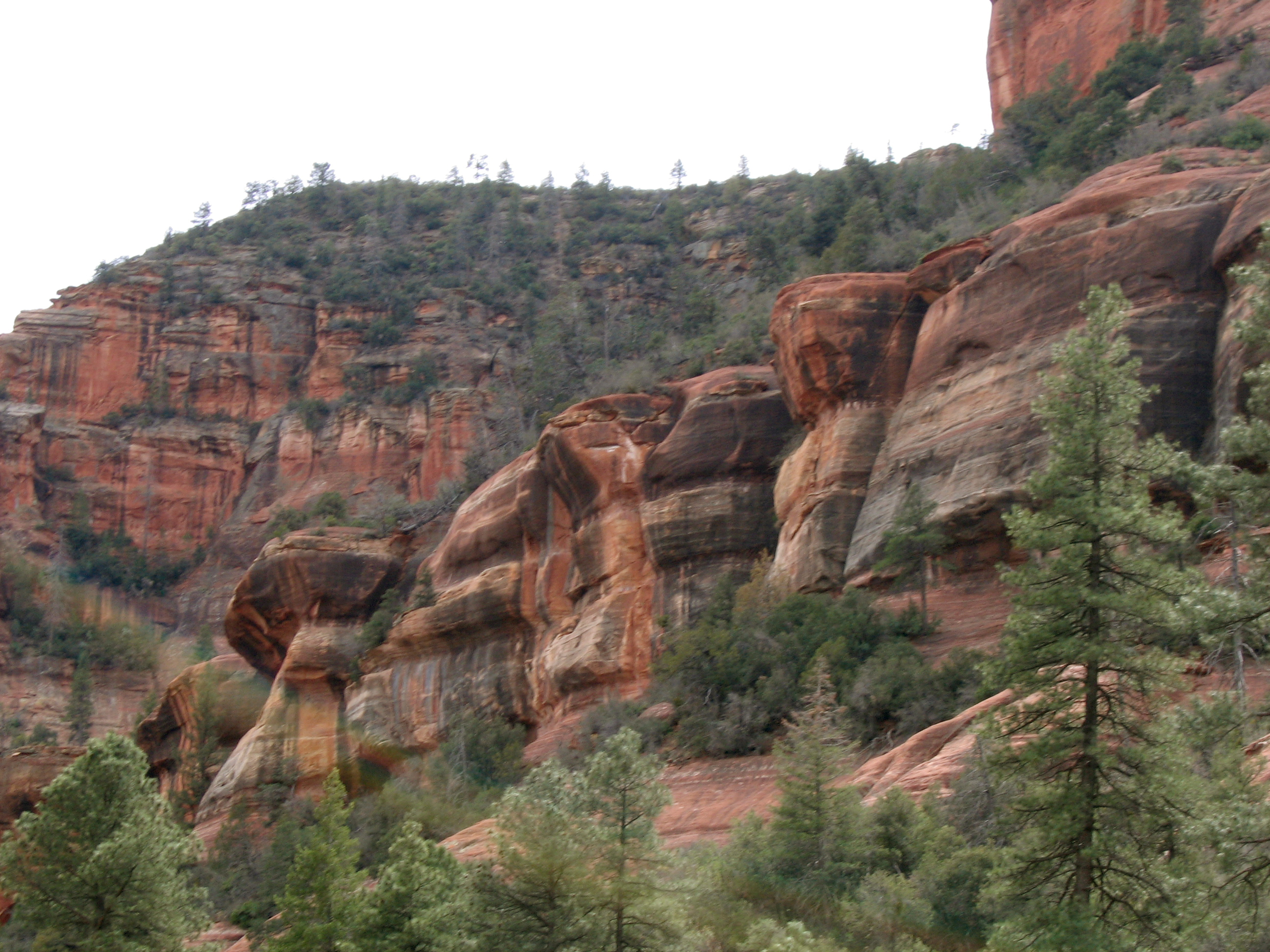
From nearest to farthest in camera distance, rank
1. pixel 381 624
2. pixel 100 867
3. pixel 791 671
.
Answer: pixel 100 867 < pixel 791 671 < pixel 381 624

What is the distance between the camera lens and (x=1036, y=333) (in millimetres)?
33281

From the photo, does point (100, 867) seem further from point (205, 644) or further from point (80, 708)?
point (205, 644)

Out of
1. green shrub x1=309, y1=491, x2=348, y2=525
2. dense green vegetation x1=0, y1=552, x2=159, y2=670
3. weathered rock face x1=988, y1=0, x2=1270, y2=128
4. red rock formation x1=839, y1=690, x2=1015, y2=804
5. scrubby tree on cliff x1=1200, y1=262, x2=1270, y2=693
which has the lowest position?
dense green vegetation x1=0, y1=552, x2=159, y2=670

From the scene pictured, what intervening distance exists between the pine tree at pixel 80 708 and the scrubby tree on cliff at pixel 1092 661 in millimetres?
59503

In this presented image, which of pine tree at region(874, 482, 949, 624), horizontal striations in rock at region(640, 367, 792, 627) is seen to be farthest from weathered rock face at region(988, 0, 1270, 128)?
pine tree at region(874, 482, 949, 624)

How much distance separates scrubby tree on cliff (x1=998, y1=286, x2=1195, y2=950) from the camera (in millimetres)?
15180

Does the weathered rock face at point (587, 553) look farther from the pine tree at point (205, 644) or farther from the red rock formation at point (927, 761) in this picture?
the pine tree at point (205, 644)

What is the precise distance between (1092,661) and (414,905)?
10440 mm

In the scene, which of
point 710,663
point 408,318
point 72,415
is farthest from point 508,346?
point 710,663

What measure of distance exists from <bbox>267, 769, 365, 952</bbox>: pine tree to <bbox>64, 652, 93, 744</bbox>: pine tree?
48.3 metres

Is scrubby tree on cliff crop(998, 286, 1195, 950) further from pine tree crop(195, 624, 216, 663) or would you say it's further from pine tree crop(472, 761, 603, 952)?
pine tree crop(195, 624, 216, 663)

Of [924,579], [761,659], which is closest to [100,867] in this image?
[761,659]

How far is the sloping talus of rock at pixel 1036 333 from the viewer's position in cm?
3056

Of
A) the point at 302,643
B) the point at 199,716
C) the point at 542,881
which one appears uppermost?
the point at 542,881
